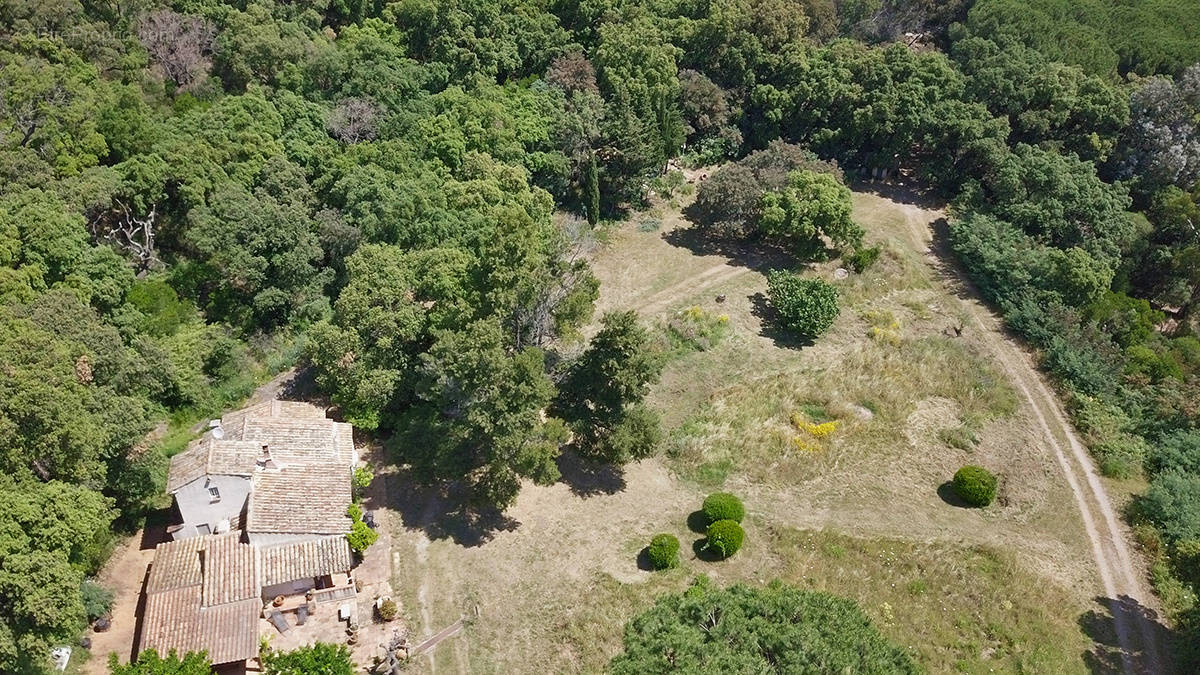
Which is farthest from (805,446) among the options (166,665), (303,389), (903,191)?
(903,191)

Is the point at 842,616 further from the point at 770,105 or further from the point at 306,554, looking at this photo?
the point at 770,105

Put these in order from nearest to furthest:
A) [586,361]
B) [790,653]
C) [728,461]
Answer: [790,653] < [586,361] < [728,461]

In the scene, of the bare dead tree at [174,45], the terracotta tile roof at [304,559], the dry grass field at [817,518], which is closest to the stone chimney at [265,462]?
the terracotta tile roof at [304,559]

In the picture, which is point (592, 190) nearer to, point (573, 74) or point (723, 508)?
point (573, 74)

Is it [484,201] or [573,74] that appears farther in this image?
[573,74]

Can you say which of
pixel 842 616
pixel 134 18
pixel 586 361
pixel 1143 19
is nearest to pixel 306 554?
pixel 586 361

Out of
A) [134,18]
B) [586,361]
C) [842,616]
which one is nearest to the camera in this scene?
[842,616]
